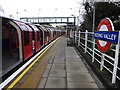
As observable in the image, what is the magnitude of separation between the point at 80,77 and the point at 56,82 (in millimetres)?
954

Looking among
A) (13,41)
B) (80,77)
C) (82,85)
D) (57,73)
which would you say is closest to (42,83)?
(57,73)

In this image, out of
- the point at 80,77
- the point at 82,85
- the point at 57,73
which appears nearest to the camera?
the point at 82,85

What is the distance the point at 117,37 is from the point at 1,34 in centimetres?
516

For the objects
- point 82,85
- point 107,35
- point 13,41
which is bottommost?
point 82,85

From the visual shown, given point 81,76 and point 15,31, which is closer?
point 81,76

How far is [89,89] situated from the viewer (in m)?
3.81

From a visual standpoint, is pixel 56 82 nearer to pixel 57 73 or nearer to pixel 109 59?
pixel 57 73

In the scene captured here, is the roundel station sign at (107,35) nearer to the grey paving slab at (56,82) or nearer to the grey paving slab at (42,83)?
the grey paving slab at (56,82)

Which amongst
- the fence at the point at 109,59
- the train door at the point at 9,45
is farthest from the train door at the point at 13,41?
the fence at the point at 109,59

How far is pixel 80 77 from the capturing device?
4754 millimetres

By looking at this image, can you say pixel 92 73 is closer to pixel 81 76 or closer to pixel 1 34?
pixel 81 76

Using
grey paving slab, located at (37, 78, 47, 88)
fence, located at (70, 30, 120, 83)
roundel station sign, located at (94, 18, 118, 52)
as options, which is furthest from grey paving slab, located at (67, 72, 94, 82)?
roundel station sign, located at (94, 18, 118, 52)

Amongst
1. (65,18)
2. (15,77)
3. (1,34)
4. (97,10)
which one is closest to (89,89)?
(15,77)

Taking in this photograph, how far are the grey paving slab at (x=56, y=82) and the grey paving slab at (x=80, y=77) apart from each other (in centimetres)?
27
